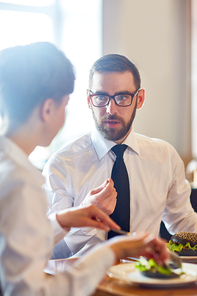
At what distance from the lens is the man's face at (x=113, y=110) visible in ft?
6.21

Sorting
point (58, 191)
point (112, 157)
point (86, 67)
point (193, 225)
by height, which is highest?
point (86, 67)

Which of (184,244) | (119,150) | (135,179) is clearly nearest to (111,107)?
(119,150)

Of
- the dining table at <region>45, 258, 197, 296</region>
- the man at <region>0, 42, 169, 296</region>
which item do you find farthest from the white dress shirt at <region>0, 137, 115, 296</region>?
the dining table at <region>45, 258, 197, 296</region>

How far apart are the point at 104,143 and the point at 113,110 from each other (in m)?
0.19

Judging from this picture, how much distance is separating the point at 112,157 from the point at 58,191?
0.35m

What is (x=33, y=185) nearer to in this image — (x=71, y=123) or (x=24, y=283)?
(x=24, y=283)

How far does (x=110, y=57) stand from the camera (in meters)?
1.96

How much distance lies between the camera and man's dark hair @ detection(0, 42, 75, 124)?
99 centimetres

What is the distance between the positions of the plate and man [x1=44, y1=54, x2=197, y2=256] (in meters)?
0.70

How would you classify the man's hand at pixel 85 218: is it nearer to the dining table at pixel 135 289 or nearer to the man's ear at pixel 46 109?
the dining table at pixel 135 289

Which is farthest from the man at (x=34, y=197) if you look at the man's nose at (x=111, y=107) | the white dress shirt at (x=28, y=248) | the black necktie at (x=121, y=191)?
the man's nose at (x=111, y=107)

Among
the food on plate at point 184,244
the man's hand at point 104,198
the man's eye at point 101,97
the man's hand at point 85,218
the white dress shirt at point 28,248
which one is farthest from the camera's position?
the man's eye at point 101,97

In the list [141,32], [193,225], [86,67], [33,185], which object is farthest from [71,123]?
[33,185]

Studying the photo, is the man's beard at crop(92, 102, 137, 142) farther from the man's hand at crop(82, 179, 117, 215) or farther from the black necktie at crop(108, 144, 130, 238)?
the man's hand at crop(82, 179, 117, 215)
